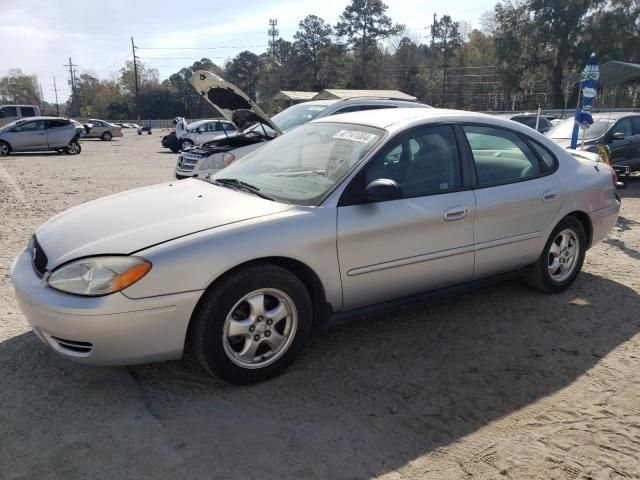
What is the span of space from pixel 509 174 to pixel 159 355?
113 inches

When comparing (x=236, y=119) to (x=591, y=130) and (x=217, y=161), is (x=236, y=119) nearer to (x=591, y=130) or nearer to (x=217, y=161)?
(x=217, y=161)

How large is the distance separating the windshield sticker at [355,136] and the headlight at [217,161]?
3744mm

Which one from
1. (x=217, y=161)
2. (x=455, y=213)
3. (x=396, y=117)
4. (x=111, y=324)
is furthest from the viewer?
(x=217, y=161)

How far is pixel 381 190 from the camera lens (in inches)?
123

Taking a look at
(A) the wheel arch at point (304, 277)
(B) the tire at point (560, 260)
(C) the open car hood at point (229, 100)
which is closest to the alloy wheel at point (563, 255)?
(B) the tire at point (560, 260)

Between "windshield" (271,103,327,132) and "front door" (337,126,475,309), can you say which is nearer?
"front door" (337,126,475,309)

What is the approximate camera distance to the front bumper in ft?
8.56

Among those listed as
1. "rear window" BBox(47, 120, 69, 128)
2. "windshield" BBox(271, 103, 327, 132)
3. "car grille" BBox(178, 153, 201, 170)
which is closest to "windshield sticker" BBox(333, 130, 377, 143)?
"car grille" BBox(178, 153, 201, 170)

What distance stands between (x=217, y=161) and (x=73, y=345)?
4.84 m

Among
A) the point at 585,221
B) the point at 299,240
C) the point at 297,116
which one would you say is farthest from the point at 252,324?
the point at 297,116

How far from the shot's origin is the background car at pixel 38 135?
19.9 metres

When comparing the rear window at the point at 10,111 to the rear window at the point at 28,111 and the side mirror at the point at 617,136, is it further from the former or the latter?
the side mirror at the point at 617,136

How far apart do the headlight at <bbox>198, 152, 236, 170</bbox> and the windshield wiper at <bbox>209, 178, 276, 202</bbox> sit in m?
3.41

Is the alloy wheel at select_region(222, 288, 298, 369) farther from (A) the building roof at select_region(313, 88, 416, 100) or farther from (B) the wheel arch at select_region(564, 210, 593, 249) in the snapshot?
(A) the building roof at select_region(313, 88, 416, 100)
